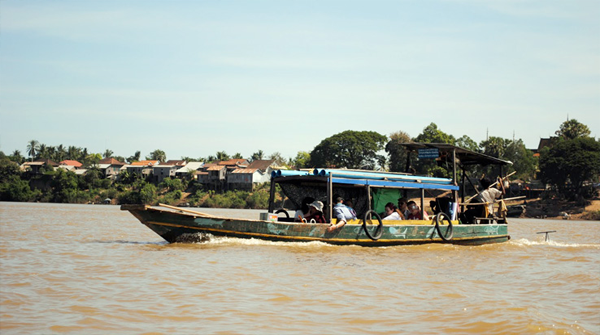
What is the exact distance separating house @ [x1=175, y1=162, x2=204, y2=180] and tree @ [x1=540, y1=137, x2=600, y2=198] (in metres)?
48.6

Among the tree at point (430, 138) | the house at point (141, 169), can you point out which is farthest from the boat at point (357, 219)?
the house at point (141, 169)

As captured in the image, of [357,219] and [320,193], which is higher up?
[320,193]

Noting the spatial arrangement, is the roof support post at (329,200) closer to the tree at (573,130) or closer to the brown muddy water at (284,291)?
the brown muddy water at (284,291)

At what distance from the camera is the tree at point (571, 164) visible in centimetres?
5488

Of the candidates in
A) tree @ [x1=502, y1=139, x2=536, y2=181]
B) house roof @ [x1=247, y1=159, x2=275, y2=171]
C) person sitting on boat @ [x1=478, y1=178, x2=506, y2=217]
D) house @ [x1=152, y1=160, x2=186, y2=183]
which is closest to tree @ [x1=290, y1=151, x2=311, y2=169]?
house roof @ [x1=247, y1=159, x2=275, y2=171]

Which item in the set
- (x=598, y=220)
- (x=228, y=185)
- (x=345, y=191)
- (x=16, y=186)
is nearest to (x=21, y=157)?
(x=16, y=186)

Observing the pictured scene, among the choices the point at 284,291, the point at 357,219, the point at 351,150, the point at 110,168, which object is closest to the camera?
the point at 284,291

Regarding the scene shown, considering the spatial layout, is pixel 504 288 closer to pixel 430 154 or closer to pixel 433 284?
pixel 433 284

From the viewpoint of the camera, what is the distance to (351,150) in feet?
266

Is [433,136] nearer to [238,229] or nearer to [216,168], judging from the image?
[216,168]

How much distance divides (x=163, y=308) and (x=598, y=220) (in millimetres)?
54378

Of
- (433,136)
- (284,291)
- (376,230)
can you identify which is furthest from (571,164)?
(284,291)

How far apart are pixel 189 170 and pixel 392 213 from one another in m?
75.2

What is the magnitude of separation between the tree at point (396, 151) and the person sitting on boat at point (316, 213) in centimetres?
5683
